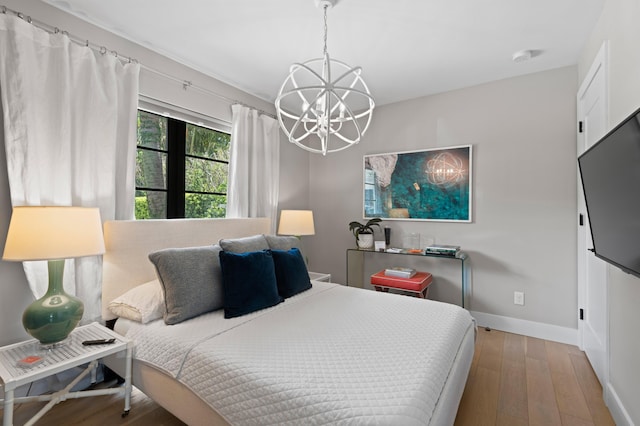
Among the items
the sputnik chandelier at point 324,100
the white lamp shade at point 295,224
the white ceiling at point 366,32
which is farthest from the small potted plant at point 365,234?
the white ceiling at point 366,32

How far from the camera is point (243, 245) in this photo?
2.37 m

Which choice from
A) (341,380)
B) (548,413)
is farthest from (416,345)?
(548,413)

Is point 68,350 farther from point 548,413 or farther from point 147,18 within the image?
point 548,413

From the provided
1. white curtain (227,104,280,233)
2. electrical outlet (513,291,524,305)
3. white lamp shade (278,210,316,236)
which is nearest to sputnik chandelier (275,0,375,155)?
white curtain (227,104,280,233)

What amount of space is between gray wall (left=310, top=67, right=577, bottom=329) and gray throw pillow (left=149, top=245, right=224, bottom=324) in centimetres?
229

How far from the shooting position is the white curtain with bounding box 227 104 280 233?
314cm

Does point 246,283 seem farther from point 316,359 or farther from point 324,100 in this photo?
point 324,100

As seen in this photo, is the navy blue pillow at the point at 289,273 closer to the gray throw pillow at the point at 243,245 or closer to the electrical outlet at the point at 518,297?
Result: the gray throw pillow at the point at 243,245

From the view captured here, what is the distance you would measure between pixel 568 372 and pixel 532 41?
2.57 metres

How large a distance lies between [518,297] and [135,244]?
11.3ft

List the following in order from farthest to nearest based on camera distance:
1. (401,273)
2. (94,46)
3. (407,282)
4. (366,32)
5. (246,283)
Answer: (401,273) < (407,282) < (366,32) < (94,46) < (246,283)

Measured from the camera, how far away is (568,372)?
7.49 feet

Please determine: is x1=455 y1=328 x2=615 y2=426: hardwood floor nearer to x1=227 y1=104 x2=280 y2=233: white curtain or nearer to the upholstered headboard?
the upholstered headboard

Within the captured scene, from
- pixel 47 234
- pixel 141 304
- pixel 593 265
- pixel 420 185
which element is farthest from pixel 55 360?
pixel 593 265
